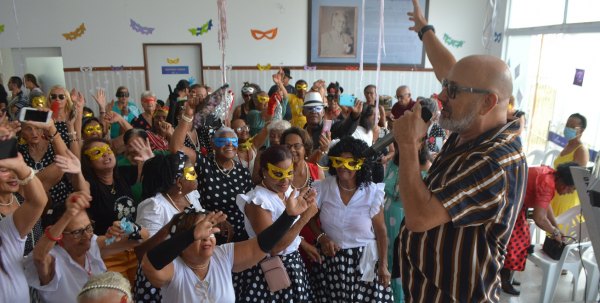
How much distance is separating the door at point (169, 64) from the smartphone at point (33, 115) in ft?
19.6

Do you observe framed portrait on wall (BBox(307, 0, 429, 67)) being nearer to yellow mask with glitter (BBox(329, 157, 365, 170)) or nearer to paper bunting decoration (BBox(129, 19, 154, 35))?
paper bunting decoration (BBox(129, 19, 154, 35))

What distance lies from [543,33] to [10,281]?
7.31 m

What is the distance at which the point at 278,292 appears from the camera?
222cm

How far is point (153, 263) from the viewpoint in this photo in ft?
5.23

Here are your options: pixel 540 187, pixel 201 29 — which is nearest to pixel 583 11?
pixel 540 187

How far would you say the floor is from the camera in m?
3.39

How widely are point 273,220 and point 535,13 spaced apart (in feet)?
22.1

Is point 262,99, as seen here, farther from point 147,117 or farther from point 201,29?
point 201,29

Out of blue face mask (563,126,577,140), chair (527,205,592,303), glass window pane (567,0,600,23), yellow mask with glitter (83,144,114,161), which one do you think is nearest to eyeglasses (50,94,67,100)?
yellow mask with glitter (83,144,114,161)

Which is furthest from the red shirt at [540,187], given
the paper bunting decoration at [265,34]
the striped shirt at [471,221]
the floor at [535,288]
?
the paper bunting decoration at [265,34]

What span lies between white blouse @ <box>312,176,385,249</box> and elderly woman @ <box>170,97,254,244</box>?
0.56 m

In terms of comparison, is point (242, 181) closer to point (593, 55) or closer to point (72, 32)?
point (593, 55)

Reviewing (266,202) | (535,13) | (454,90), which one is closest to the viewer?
(454,90)

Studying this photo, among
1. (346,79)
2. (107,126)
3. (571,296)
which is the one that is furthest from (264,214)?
(346,79)
